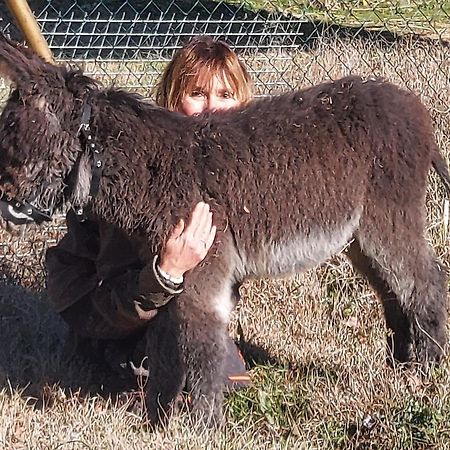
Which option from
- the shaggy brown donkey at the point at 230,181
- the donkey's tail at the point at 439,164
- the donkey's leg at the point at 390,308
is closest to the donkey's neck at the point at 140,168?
the shaggy brown donkey at the point at 230,181

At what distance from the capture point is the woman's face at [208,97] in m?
3.78

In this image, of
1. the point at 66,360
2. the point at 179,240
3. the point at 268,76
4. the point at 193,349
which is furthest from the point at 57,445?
the point at 268,76

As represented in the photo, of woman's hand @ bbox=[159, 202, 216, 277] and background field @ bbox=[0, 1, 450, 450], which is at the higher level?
woman's hand @ bbox=[159, 202, 216, 277]

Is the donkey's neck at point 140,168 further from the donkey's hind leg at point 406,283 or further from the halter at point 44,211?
the donkey's hind leg at point 406,283

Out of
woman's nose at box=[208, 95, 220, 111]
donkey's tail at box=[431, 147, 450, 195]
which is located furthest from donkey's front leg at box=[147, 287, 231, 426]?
donkey's tail at box=[431, 147, 450, 195]

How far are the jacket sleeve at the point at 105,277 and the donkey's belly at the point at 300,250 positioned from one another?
399 mm

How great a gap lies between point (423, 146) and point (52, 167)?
4.51 ft

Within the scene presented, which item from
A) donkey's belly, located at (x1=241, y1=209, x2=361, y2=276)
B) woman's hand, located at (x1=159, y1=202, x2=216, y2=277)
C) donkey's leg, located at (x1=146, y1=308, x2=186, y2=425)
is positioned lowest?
donkey's leg, located at (x1=146, y1=308, x2=186, y2=425)

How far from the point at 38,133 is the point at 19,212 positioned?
0.27 m

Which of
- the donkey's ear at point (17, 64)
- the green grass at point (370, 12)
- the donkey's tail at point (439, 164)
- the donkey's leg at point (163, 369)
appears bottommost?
the green grass at point (370, 12)

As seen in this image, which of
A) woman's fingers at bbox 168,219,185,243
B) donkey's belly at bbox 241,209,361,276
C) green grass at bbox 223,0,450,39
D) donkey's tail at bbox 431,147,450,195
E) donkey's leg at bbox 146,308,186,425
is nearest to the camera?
woman's fingers at bbox 168,219,185,243

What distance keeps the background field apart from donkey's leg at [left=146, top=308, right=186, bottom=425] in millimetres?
80

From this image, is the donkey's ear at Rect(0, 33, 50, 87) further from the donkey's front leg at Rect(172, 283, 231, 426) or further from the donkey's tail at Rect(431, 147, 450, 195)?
the donkey's tail at Rect(431, 147, 450, 195)

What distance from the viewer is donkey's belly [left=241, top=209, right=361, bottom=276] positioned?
3.50 m
